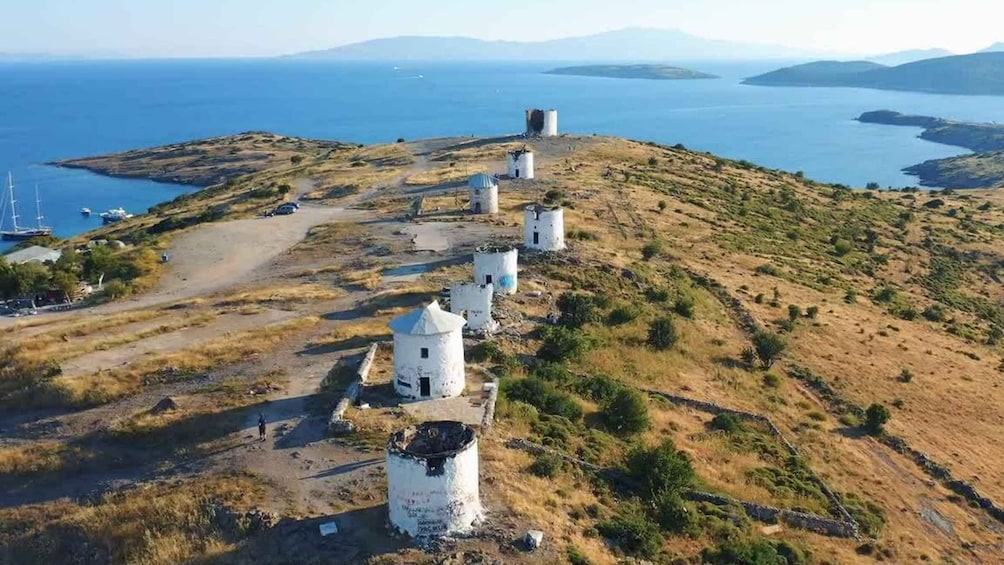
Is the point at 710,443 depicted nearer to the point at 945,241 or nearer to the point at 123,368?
the point at 123,368

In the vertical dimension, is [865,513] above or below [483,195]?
below

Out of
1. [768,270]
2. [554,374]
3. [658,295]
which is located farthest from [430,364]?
[768,270]

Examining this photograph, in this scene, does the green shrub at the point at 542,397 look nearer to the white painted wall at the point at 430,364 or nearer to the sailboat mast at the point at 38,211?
the white painted wall at the point at 430,364

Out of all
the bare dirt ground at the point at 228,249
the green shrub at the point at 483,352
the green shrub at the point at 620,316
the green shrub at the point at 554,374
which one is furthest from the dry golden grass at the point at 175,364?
the green shrub at the point at 620,316

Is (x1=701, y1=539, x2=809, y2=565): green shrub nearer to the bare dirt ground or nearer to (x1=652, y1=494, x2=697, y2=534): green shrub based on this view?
(x1=652, y1=494, x2=697, y2=534): green shrub

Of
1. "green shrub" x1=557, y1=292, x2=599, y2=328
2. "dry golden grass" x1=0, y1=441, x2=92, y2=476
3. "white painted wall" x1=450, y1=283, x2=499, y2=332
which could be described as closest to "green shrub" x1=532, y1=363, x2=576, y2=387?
"white painted wall" x1=450, y1=283, x2=499, y2=332

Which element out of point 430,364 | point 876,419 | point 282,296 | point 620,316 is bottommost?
point 876,419

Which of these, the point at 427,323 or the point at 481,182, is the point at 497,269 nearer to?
the point at 427,323
